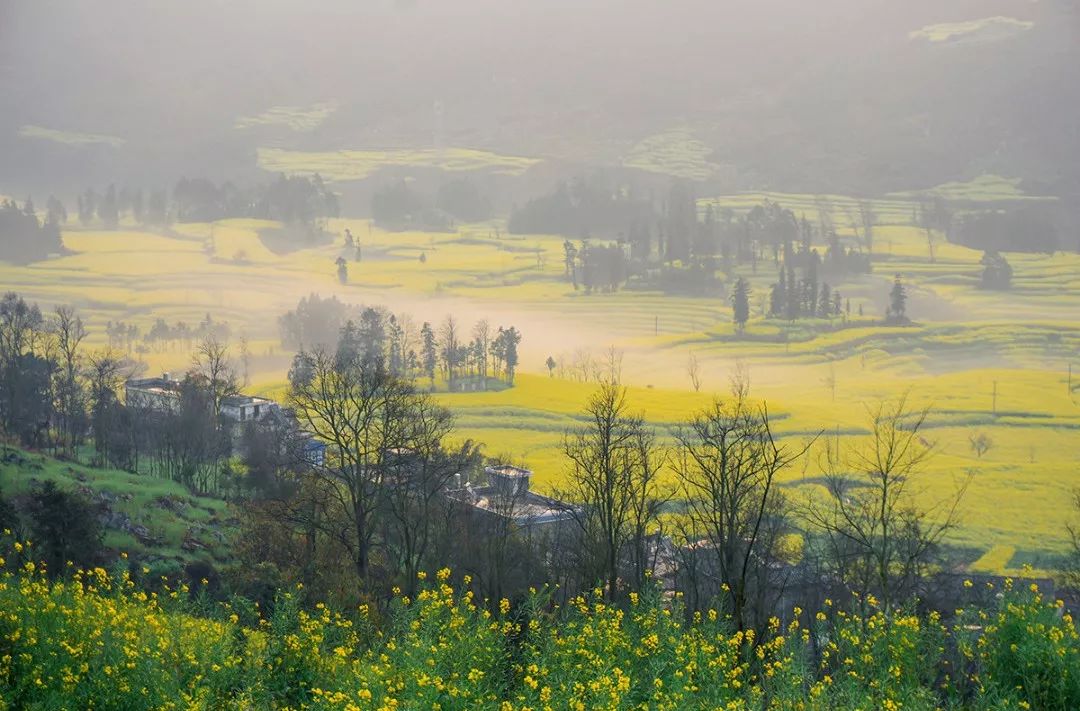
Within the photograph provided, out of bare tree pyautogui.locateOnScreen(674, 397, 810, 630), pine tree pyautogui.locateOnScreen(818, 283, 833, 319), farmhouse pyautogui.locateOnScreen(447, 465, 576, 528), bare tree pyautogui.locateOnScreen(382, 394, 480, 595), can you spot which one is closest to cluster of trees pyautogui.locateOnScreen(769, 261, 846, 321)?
pine tree pyautogui.locateOnScreen(818, 283, 833, 319)

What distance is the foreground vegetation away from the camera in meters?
11.2

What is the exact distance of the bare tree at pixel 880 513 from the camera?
28.8 meters

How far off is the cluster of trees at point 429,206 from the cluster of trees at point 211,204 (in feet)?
17.4

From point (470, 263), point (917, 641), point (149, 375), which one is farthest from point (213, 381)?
point (470, 263)

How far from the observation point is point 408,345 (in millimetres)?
66000

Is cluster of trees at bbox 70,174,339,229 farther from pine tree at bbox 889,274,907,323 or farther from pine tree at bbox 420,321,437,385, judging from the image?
pine tree at bbox 889,274,907,323

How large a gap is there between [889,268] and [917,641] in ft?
280

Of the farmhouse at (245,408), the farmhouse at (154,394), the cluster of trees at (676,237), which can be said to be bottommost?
the farmhouse at (245,408)

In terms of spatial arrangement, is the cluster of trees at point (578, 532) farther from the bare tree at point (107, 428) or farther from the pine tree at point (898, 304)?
the pine tree at point (898, 304)

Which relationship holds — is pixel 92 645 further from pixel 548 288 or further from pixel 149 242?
pixel 149 242

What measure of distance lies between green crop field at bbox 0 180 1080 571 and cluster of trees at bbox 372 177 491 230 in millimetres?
2783

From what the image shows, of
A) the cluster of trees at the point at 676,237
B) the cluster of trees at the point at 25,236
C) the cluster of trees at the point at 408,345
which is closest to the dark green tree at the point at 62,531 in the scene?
the cluster of trees at the point at 408,345

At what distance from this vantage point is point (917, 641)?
13.0 meters

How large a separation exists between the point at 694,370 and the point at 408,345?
17152mm
